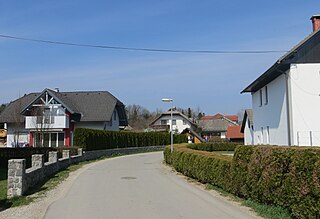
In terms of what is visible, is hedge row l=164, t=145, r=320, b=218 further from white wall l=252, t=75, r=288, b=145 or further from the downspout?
white wall l=252, t=75, r=288, b=145

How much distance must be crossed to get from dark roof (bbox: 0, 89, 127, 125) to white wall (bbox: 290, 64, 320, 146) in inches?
1146

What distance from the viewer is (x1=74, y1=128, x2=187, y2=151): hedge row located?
33.4 metres

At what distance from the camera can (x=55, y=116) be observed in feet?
143

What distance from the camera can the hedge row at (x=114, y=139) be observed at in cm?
3338

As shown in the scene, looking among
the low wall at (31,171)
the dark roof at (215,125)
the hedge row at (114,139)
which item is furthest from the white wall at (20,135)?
the dark roof at (215,125)

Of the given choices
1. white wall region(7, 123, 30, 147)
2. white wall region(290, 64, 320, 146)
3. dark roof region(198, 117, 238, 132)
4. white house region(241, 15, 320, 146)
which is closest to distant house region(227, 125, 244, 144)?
dark roof region(198, 117, 238, 132)

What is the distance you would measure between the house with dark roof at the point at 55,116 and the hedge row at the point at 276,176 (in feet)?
109

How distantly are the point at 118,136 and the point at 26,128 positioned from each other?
1047cm

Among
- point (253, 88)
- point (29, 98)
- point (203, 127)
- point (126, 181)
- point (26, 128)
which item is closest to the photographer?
point (126, 181)

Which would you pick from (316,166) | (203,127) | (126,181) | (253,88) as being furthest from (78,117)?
(203,127)

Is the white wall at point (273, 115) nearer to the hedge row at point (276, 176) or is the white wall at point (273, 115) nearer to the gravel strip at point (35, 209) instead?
the hedge row at point (276, 176)

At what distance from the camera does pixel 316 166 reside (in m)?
7.19

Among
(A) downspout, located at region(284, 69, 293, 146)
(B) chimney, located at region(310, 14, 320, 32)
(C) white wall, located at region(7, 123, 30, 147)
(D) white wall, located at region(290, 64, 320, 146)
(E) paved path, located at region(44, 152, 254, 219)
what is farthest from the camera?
(C) white wall, located at region(7, 123, 30, 147)

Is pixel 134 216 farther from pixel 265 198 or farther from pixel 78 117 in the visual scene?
pixel 78 117
